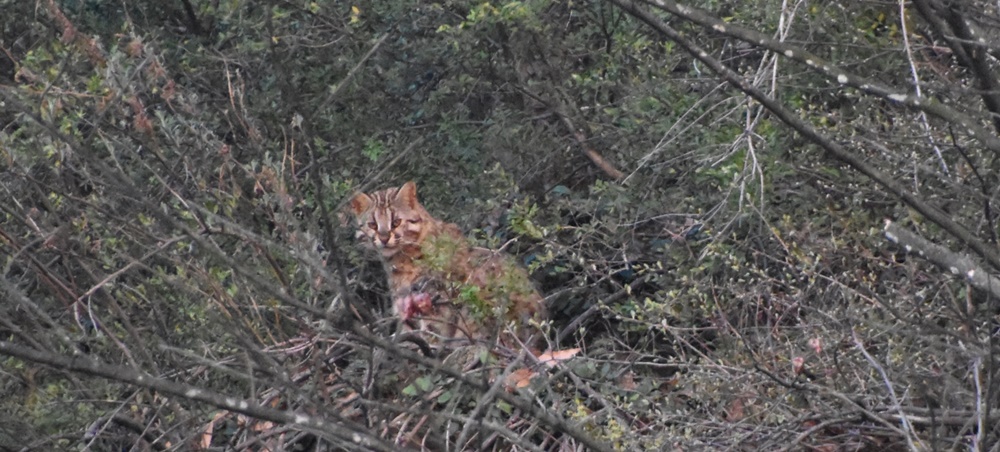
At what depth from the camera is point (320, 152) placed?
748 cm

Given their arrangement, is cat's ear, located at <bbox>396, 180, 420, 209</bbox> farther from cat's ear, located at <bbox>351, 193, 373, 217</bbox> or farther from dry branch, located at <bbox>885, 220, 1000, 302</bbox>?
dry branch, located at <bbox>885, 220, 1000, 302</bbox>

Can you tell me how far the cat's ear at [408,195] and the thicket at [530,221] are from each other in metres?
0.24

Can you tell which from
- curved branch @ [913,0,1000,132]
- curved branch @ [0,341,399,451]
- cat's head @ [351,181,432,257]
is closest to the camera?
curved branch @ [0,341,399,451]

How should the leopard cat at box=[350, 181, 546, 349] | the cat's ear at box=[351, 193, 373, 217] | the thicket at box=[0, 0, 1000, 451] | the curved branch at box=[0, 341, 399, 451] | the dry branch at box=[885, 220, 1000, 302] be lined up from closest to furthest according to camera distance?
the curved branch at box=[0, 341, 399, 451]
the dry branch at box=[885, 220, 1000, 302]
the thicket at box=[0, 0, 1000, 451]
the leopard cat at box=[350, 181, 546, 349]
the cat's ear at box=[351, 193, 373, 217]

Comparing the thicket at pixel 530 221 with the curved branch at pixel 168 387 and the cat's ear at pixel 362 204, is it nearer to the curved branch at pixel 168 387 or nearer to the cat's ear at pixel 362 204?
the curved branch at pixel 168 387

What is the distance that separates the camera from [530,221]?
596cm

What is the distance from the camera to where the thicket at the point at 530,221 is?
3.64 meters

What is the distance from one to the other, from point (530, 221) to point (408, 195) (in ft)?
4.93

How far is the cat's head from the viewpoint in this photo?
722cm

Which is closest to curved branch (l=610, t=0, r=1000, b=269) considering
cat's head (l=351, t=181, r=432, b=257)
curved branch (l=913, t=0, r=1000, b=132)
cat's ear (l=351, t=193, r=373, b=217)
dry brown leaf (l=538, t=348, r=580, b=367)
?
curved branch (l=913, t=0, r=1000, b=132)

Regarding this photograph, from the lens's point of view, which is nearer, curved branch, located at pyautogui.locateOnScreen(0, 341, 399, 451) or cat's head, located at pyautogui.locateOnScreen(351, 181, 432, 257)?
curved branch, located at pyautogui.locateOnScreen(0, 341, 399, 451)

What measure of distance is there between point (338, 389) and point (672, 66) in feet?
8.21

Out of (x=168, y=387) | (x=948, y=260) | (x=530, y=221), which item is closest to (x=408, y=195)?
(x=530, y=221)

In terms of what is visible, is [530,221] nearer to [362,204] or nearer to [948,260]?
[362,204]
